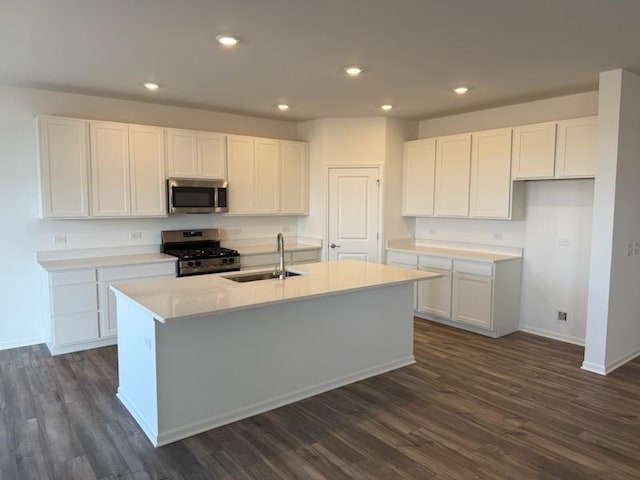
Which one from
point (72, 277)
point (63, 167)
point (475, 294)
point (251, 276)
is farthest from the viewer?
point (475, 294)

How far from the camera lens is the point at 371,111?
221 inches

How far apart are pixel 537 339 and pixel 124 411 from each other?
4228 millimetres

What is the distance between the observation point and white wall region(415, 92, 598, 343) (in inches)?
187

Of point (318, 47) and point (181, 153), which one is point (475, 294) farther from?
point (181, 153)

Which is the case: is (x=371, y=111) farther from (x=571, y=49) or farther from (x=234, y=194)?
(x=571, y=49)

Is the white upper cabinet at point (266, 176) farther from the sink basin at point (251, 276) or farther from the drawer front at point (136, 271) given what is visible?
the sink basin at point (251, 276)

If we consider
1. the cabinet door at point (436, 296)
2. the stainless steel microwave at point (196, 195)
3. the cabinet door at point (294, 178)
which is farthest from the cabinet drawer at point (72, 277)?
the cabinet door at point (436, 296)

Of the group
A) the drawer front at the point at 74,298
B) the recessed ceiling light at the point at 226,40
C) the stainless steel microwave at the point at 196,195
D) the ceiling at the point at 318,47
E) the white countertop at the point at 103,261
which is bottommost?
the drawer front at the point at 74,298

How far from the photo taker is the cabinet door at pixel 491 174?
5008mm

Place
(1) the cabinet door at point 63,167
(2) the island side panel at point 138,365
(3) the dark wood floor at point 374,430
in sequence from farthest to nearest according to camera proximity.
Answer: (1) the cabinet door at point 63,167 < (2) the island side panel at point 138,365 < (3) the dark wood floor at point 374,430

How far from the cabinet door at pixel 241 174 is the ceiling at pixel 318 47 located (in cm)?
81

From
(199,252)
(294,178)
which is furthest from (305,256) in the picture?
(199,252)

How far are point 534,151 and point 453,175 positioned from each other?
40.6 inches

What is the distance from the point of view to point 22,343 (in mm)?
4695
